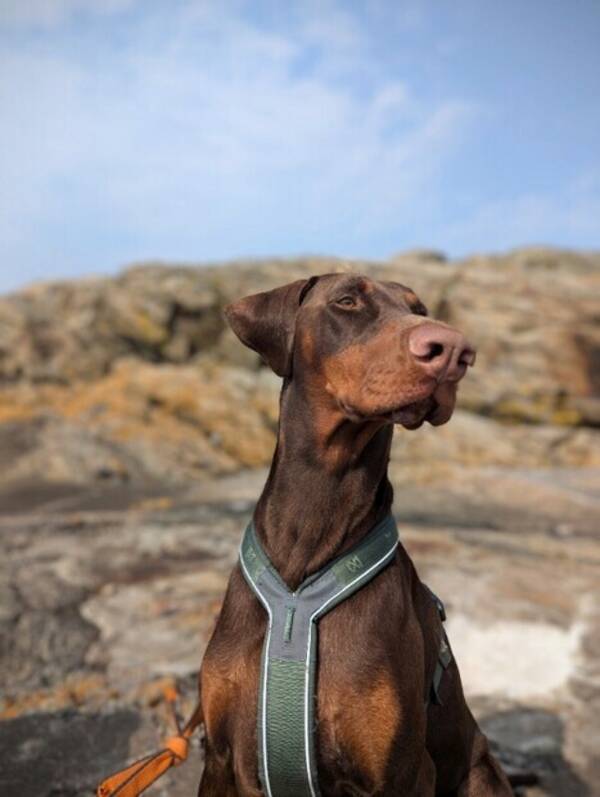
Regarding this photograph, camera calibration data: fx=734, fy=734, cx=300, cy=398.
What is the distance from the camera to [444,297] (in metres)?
16.4

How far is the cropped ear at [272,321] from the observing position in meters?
2.47

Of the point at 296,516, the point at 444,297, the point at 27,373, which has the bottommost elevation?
the point at 27,373

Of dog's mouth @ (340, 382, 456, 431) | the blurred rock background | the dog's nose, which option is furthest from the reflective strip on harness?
the blurred rock background

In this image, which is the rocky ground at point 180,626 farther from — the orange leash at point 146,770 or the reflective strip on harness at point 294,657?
the reflective strip on harness at point 294,657

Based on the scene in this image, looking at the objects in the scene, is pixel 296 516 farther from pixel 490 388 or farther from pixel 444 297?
pixel 444 297

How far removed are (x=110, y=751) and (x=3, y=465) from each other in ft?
26.1

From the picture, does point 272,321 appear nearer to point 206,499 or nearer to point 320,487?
point 320,487

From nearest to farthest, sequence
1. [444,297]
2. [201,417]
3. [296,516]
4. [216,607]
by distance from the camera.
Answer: [296,516], [216,607], [201,417], [444,297]

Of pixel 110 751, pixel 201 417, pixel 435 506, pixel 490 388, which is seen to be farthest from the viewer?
pixel 490 388

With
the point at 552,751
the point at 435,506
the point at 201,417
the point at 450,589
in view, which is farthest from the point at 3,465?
the point at 552,751

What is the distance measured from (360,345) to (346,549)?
0.64 m

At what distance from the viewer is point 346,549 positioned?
2.29 meters

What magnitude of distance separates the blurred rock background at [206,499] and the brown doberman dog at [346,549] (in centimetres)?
64

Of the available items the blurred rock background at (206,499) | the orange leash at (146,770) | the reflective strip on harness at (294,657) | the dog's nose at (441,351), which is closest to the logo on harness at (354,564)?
the reflective strip on harness at (294,657)
